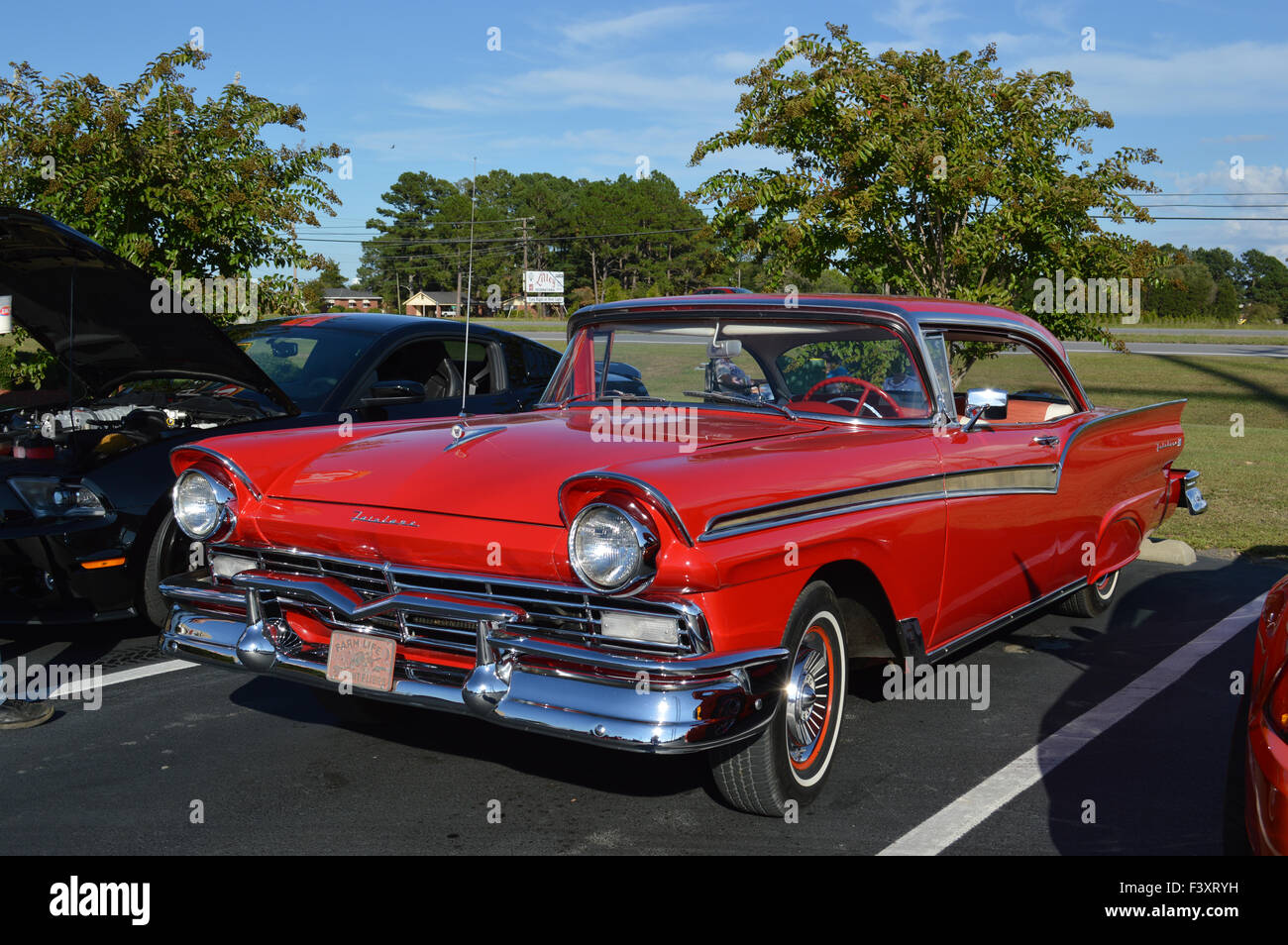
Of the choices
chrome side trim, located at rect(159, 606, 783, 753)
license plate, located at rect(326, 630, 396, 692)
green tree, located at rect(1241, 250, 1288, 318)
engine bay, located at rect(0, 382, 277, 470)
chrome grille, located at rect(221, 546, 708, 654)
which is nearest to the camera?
chrome side trim, located at rect(159, 606, 783, 753)

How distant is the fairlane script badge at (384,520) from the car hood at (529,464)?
0.08 feet

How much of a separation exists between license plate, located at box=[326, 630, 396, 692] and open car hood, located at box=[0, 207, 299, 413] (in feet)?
A: 9.00

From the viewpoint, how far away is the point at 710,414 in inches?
179

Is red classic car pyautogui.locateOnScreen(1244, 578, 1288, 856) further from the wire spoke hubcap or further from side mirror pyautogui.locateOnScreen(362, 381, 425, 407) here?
side mirror pyautogui.locateOnScreen(362, 381, 425, 407)

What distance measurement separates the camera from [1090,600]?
6328 mm

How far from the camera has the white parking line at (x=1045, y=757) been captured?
3.46 meters

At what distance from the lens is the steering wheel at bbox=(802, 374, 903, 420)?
14.7 feet

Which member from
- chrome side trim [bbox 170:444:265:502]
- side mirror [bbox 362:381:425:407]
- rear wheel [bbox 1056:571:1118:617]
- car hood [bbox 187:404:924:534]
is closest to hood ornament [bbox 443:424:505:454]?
car hood [bbox 187:404:924:534]

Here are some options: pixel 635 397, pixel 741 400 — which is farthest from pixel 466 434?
pixel 741 400

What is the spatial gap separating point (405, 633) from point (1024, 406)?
12.3ft

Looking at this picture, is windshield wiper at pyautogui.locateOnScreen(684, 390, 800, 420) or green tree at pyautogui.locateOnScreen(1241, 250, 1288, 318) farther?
green tree at pyautogui.locateOnScreen(1241, 250, 1288, 318)
